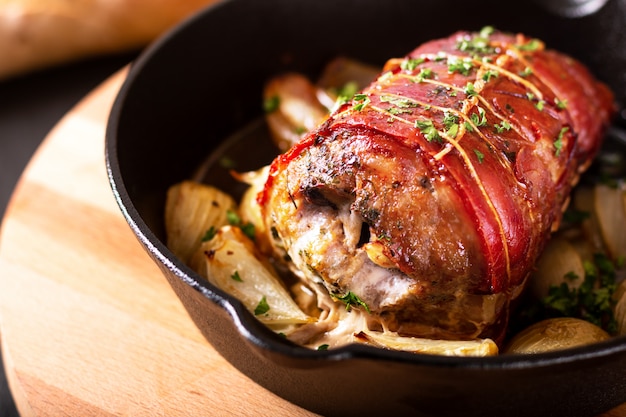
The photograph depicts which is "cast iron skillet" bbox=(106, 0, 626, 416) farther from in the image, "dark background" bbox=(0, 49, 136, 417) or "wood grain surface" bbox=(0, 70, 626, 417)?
"dark background" bbox=(0, 49, 136, 417)

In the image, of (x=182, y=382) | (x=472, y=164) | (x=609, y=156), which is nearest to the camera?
(x=472, y=164)

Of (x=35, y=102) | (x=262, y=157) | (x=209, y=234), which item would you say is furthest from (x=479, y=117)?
(x=35, y=102)

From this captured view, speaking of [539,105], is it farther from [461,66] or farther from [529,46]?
[529,46]

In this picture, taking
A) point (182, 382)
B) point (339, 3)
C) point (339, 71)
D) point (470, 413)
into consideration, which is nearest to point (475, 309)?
point (470, 413)

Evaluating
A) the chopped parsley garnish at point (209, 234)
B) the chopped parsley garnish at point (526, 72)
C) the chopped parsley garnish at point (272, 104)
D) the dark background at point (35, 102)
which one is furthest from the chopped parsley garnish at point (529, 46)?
the dark background at point (35, 102)

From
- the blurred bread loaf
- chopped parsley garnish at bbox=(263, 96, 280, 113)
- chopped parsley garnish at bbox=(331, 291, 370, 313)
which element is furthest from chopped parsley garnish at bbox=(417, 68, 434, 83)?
the blurred bread loaf

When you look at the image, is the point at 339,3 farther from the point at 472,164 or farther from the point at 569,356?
the point at 569,356

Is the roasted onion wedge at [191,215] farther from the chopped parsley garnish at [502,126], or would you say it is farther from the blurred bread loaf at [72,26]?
the blurred bread loaf at [72,26]
